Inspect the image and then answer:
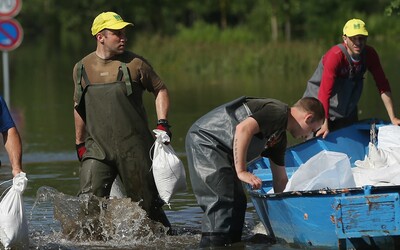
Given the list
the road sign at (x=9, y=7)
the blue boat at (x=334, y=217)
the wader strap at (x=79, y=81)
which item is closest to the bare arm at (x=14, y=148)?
the wader strap at (x=79, y=81)

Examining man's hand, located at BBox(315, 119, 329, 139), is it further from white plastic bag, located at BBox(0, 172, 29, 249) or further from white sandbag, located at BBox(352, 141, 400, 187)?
white plastic bag, located at BBox(0, 172, 29, 249)

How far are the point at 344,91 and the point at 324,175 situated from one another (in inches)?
121

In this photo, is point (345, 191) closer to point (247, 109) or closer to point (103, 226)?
point (247, 109)

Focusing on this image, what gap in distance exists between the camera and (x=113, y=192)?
10859 millimetres

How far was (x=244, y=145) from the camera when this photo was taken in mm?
9016

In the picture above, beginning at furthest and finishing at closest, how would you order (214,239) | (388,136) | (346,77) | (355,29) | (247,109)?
(346,77)
(355,29)
(388,136)
(214,239)
(247,109)

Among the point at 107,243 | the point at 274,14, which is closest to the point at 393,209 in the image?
the point at 107,243

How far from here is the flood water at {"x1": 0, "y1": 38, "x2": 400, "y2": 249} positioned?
10430mm

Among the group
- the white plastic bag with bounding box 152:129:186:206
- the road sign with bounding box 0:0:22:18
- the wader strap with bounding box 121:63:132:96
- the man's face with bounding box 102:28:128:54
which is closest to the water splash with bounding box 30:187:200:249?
the white plastic bag with bounding box 152:129:186:206

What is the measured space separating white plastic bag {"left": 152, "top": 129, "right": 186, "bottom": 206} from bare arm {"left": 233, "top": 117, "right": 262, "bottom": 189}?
1154mm

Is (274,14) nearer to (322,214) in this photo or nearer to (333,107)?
(333,107)

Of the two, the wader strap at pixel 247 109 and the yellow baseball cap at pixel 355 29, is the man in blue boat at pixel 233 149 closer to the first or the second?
the wader strap at pixel 247 109

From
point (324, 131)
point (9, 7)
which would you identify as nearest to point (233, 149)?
point (324, 131)

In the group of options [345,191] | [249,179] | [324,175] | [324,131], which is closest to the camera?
[345,191]
